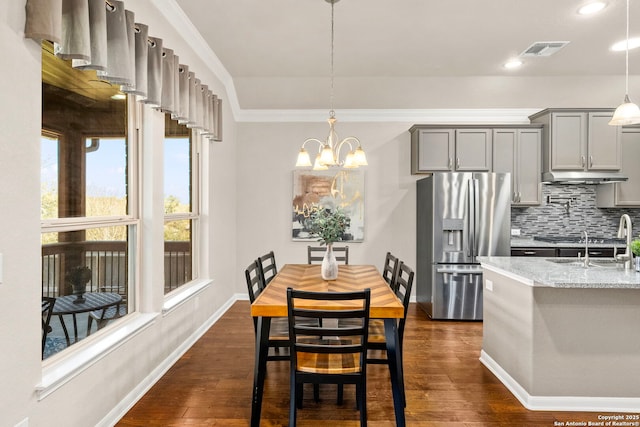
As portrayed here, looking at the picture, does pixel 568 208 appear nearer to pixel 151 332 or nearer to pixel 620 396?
pixel 620 396

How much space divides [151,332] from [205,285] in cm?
118

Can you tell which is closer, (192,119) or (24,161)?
(24,161)

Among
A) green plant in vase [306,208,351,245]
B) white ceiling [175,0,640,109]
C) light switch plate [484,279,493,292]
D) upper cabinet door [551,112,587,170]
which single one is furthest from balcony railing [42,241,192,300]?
upper cabinet door [551,112,587,170]

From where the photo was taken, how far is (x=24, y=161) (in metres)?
1.72

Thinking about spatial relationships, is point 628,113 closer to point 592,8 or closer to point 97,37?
point 592,8

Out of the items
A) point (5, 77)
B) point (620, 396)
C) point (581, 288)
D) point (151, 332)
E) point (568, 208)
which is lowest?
point (620, 396)

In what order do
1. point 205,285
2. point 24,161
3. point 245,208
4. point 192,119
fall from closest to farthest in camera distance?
1. point 24,161
2. point 192,119
3. point 205,285
4. point 245,208

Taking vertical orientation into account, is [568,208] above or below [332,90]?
below

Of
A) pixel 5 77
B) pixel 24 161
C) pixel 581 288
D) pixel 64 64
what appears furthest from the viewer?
pixel 581 288

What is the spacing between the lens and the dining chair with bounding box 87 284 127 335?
2404 millimetres

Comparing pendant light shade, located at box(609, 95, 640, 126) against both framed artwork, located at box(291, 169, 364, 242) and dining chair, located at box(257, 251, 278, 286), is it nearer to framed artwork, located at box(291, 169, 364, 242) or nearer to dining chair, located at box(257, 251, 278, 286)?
dining chair, located at box(257, 251, 278, 286)

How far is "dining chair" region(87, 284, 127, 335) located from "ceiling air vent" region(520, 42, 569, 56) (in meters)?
4.32

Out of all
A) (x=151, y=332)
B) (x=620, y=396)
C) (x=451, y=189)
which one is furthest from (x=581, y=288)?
(x=151, y=332)

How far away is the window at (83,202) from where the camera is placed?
2.02 metres
